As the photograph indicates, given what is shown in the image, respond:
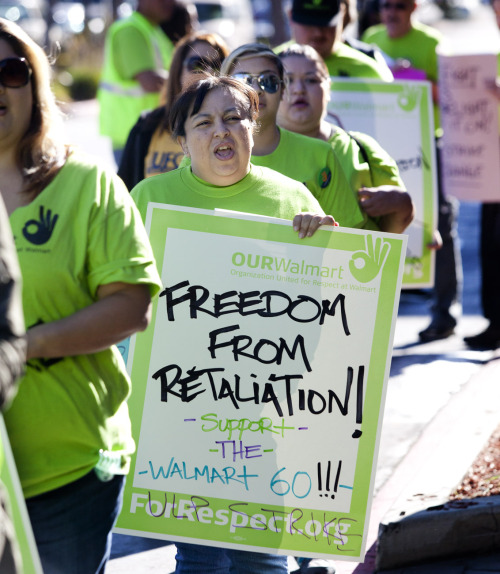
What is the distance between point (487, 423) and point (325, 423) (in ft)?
7.43

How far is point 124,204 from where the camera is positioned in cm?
248

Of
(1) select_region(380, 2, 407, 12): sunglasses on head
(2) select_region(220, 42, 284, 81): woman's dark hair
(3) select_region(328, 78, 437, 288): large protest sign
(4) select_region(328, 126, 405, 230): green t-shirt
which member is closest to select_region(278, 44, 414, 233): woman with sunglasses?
(4) select_region(328, 126, 405, 230): green t-shirt

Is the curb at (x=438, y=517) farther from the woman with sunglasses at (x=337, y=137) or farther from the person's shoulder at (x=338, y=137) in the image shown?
the person's shoulder at (x=338, y=137)

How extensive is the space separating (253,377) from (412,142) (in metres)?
3.13

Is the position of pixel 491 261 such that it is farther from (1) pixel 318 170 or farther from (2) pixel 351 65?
(1) pixel 318 170

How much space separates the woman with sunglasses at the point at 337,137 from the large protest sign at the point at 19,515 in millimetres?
2348

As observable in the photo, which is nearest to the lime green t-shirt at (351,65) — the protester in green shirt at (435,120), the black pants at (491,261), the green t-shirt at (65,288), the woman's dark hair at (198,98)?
the protester in green shirt at (435,120)

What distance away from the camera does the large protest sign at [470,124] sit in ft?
23.2

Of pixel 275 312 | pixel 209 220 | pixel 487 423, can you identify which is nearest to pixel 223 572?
pixel 275 312

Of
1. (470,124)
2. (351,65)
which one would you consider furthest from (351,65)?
(470,124)

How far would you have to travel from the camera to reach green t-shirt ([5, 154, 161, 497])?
7.92ft

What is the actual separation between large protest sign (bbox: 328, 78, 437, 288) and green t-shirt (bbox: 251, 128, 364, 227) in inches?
79.8

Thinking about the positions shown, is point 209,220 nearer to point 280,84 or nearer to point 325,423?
point 325,423

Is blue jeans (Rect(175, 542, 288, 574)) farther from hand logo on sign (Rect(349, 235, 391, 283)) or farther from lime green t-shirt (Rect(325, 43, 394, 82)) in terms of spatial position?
lime green t-shirt (Rect(325, 43, 394, 82))
